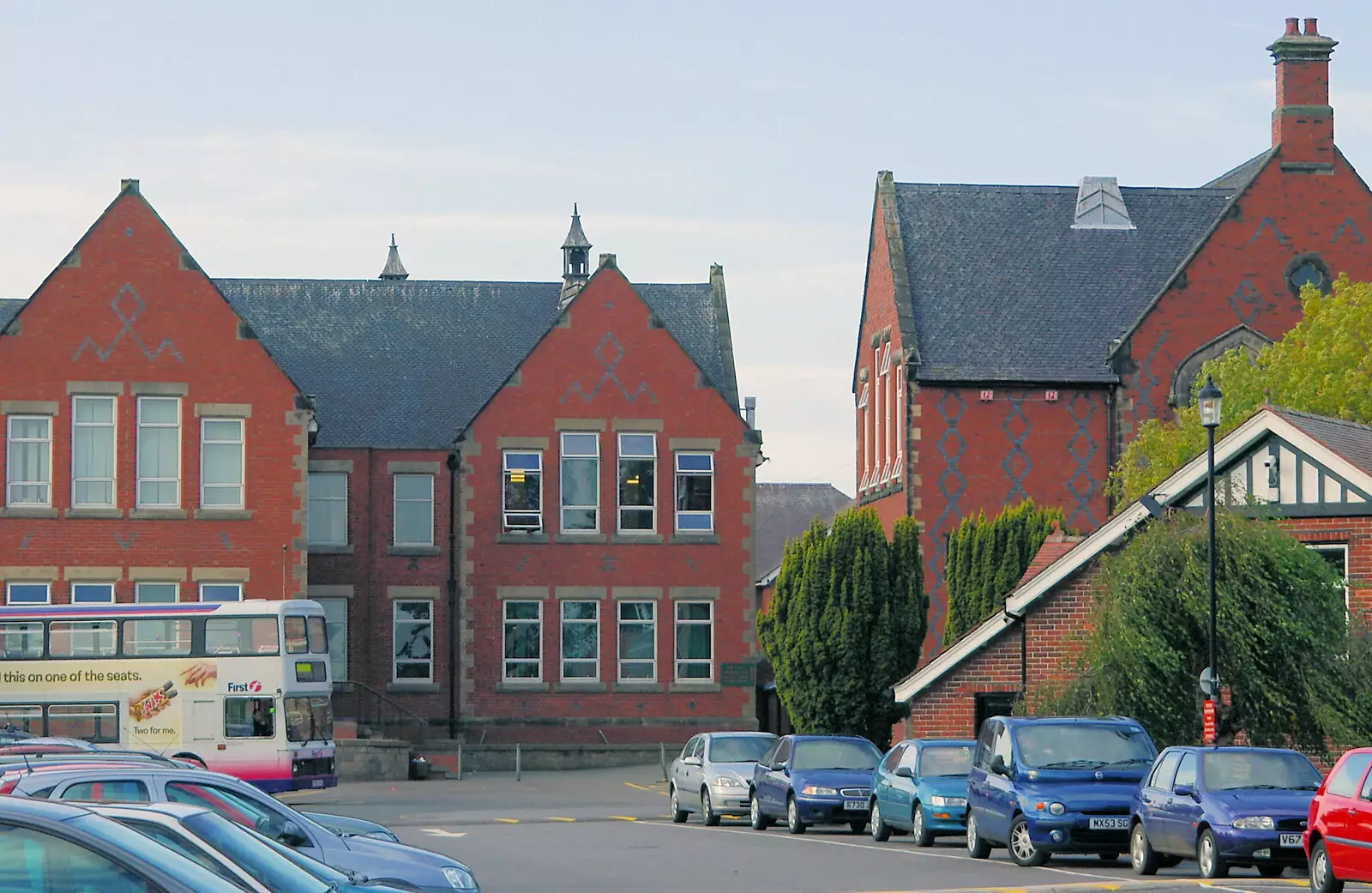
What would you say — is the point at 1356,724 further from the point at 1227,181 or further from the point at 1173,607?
the point at 1227,181

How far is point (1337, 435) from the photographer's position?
32.2 metres

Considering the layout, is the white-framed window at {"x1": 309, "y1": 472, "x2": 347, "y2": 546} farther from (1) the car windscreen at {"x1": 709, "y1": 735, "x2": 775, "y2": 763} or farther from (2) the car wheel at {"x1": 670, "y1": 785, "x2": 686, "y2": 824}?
(1) the car windscreen at {"x1": 709, "y1": 735, "x2": 775, "y2": 763}

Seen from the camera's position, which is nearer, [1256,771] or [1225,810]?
[1225,810]

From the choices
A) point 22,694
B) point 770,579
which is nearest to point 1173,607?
point 22,694

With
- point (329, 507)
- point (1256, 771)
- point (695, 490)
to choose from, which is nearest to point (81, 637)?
point (329, 507)

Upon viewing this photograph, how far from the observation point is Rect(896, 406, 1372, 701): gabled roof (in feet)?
102

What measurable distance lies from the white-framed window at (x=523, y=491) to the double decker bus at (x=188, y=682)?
40.3ft

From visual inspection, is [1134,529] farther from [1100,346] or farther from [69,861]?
[69,861]

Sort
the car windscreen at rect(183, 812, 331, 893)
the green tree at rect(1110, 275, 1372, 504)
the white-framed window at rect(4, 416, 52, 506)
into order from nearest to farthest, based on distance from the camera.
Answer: the car windscreen at rect(183, 812, 331, 893)
the green tree at rect(1110, 275, 1372, 504)
the white-framed window at rect(4, 416, 52, 506)

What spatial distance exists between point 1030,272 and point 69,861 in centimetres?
4742

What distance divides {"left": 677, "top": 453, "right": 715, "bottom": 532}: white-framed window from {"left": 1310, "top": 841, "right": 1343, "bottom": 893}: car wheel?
3331 cm

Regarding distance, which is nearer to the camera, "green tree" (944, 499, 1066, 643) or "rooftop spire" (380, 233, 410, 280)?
"green tree" (944, 499, 1066, 643)

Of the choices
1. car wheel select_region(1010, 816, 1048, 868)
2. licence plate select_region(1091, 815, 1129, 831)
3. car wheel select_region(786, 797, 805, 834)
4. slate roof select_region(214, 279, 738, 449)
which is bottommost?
car wheel select_region(786, 797, 805, 834)

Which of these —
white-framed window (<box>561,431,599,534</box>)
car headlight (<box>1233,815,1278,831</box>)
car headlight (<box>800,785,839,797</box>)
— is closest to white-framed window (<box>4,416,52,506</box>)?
white-framed window (<box>561,431,599,534</box>)
